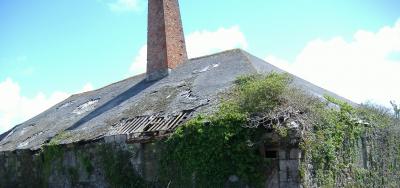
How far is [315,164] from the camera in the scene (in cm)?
1029

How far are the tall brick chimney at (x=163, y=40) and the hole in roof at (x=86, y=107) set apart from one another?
3.07 m

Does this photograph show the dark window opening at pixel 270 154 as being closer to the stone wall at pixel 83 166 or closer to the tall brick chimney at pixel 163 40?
the stone wall at pixel 83 166

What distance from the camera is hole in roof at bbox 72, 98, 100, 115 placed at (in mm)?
18850

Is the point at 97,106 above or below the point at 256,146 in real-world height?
above

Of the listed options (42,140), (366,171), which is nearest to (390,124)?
(366,171)

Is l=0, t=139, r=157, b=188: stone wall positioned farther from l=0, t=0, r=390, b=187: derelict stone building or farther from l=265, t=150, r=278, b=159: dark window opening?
l=265, t=150, r=278, b=159: dark window opening

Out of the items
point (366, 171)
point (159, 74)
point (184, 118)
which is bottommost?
point (366, 171)

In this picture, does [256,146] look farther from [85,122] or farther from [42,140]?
[42,140]

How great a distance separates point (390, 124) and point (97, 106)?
475 inches

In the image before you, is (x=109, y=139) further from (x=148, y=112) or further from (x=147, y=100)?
(x=147, y=100)

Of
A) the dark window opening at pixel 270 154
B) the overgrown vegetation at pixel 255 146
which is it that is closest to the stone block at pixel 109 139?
the overgrown vegetation at pixel 255 146

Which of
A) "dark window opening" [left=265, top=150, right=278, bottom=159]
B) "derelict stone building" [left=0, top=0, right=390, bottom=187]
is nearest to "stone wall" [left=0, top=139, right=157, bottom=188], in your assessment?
"derelict stone building" [left=0, top=0, right=390, bottom=187]

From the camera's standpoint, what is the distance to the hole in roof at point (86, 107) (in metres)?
18.9

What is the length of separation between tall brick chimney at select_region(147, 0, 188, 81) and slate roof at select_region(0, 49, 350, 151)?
58 cm
